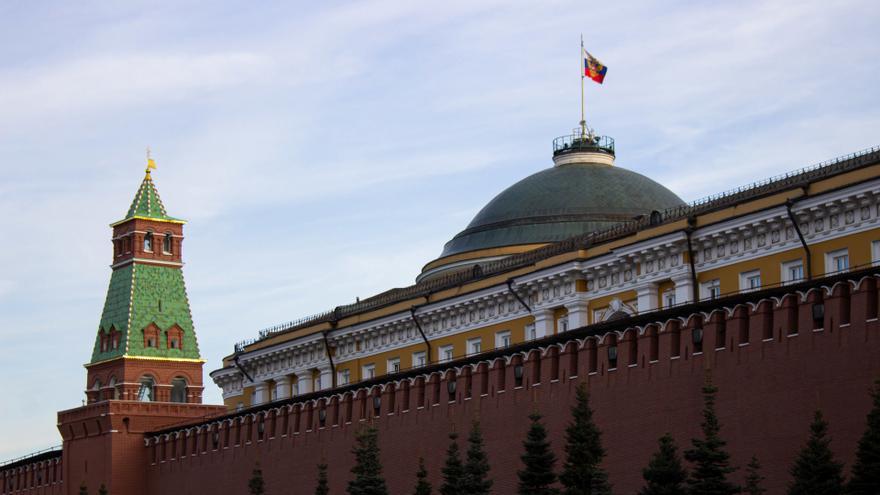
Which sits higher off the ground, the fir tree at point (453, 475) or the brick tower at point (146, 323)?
the brick tower at point (146, 323)

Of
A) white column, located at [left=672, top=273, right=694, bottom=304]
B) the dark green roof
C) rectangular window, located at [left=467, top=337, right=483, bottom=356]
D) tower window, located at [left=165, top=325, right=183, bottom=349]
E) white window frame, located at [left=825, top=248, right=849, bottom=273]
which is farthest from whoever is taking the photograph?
tower window, located at [left=165, top=325, right=183, bottom=349]

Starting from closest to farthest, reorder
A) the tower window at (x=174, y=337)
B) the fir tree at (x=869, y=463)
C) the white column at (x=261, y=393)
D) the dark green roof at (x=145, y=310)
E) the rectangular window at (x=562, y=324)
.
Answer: the fir tree at (x=869, y=463)
the rectangular window at (x=562, y=324)
the white column at (x=261, y=393)
the dark green roof at (x=145, y=310)
the tower window at (x=174, y=337)

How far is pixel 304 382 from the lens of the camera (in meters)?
56.7

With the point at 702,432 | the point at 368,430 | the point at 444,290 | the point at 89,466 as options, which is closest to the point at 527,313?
the point at 444,290

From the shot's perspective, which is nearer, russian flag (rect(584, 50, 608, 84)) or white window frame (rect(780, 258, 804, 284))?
white window frame (rect(780, 258, 804, 284))

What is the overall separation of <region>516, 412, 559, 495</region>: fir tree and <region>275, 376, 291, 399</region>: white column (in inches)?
914

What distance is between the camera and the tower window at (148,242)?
6594cm

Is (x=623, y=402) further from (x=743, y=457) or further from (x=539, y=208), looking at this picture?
(x=539, y=208)

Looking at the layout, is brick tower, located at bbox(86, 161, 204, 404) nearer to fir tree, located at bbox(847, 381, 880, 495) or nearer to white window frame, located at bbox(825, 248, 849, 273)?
white window frame, located at bbox(825, 248, 849, 273)

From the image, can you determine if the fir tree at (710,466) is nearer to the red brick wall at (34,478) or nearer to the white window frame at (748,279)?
the white window frame at (748,279)

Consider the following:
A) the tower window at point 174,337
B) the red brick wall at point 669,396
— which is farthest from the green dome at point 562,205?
the tower window at point 174,337

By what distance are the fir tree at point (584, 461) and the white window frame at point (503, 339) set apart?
1456cm

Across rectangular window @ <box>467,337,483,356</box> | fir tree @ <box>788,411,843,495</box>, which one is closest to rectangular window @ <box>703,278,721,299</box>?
rectangular window @ <box>467,337,483,356</box>

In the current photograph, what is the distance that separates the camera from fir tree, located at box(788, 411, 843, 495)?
2831cm
